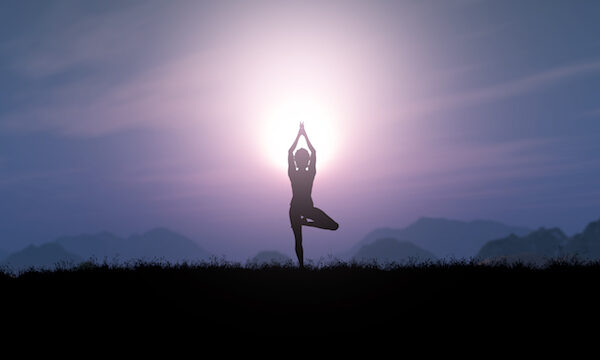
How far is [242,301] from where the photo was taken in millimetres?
11930

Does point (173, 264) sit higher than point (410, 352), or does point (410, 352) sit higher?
point (173, 264)

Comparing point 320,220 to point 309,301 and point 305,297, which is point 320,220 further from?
point 309,301

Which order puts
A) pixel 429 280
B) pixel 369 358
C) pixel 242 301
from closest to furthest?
pixel 369 358 < pixel 242 301 < pixel 429 280

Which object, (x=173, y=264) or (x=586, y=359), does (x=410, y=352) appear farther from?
(x=173, y=264)

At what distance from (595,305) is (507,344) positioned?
3389mm

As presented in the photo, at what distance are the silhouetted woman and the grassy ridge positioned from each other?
180 cm

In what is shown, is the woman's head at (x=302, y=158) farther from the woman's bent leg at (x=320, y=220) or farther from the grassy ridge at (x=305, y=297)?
the grassy ridge at (x=305, y=297)

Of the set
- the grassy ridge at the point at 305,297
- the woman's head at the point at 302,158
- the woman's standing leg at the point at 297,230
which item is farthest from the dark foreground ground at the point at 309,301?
the woman's head at the point at 302,158

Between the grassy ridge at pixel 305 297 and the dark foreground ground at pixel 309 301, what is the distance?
2 cm

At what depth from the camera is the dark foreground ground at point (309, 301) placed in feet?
34.2

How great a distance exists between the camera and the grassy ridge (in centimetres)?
1067

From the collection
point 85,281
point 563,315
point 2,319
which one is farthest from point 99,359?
point 563,315

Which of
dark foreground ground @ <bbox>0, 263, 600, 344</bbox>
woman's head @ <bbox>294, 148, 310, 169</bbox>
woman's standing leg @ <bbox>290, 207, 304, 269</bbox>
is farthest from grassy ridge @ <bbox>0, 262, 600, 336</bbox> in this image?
woman's head @ <bbox>294, 148, 310, 169</bbox>

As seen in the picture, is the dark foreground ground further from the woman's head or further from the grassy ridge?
the woman's head
